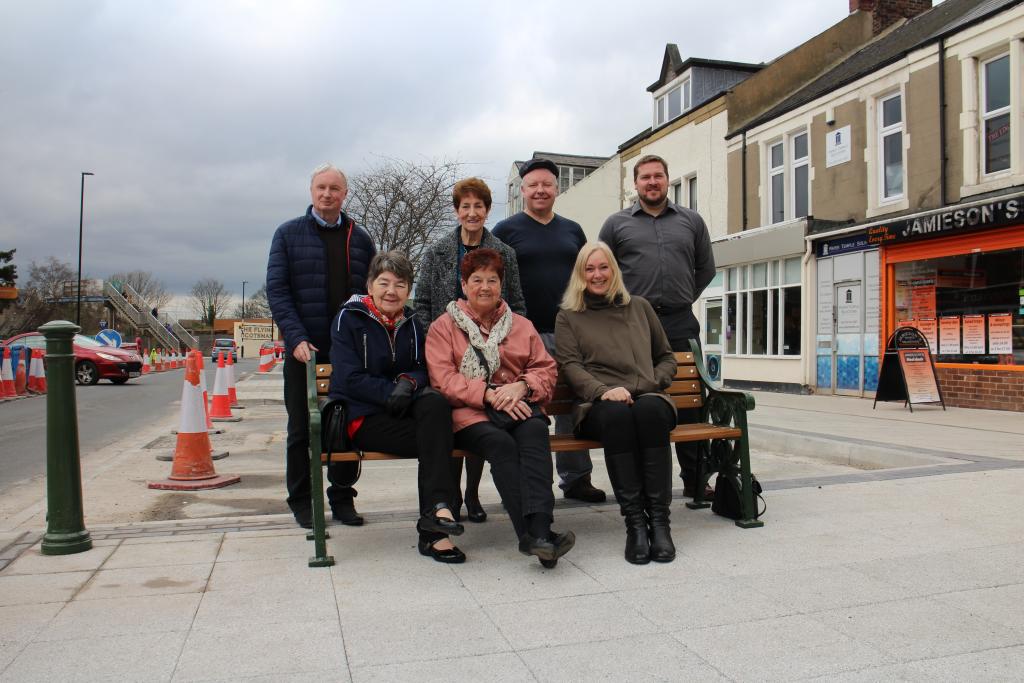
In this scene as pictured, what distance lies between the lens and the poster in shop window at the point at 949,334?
1259cm

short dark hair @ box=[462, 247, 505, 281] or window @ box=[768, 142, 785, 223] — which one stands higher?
window @ box=[768, 142, 785, 223]

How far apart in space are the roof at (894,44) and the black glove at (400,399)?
12244mm

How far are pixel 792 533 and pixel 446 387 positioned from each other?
6.50ft

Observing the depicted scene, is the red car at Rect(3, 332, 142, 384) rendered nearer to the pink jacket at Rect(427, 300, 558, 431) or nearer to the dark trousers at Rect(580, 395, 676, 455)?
the pink jacket at Rect(427, 300, 558, 431)

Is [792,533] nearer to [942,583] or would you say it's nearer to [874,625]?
[942,583]

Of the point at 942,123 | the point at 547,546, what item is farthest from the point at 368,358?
the point at 942,123

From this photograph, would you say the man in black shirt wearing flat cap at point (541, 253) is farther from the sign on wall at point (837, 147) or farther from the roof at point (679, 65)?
the roof at point (679, 65)

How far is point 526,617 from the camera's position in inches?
116

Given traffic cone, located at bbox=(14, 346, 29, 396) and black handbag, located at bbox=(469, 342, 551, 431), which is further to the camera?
traffic cone, located at bbox=(14, 346, 29, 396)

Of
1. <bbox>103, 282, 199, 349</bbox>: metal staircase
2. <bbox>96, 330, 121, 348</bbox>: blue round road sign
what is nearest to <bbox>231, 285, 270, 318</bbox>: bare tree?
<bbox>103, 282, 199, 349</bbox>: metal staircase

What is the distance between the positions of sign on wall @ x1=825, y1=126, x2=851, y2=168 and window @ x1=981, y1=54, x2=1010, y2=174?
2.98 m

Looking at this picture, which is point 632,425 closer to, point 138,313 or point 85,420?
point 85,420

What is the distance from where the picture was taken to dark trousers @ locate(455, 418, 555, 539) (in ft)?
11.7

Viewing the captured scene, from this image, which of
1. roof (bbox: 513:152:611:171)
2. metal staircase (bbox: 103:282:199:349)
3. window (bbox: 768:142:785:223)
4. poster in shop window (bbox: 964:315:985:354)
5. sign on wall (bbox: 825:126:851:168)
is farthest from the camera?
metal staircase (bbox: 103:282:199:349)
